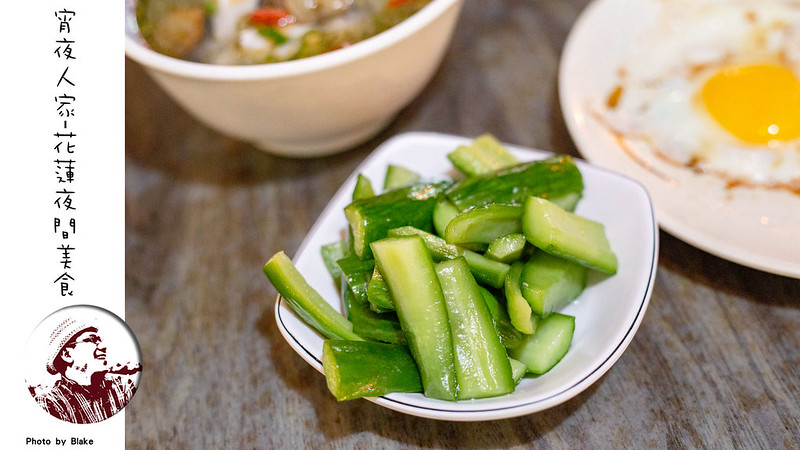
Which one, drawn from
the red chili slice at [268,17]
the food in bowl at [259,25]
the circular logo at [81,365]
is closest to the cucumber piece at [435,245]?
the food in bowl at [259,25]

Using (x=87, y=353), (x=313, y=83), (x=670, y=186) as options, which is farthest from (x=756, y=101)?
(x=87, y=353)

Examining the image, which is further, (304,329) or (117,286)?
(117,286)

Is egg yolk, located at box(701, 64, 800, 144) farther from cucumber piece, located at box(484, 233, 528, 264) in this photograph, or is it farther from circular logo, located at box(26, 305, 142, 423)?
circular logo, located at box(26, 305, 142, 423)

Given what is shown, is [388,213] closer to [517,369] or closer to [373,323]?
[373,323]

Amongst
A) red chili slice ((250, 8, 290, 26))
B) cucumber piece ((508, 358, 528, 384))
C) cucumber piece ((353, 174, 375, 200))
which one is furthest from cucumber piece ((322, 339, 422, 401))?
red chili slice ((250, 8, 290, 26))

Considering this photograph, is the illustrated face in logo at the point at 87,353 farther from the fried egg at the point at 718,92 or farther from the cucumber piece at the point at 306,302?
the fried egg at the point at 718,92

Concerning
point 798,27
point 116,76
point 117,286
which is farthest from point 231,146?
point 798,27

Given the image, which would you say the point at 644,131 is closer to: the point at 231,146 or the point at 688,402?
the point at 688,402
